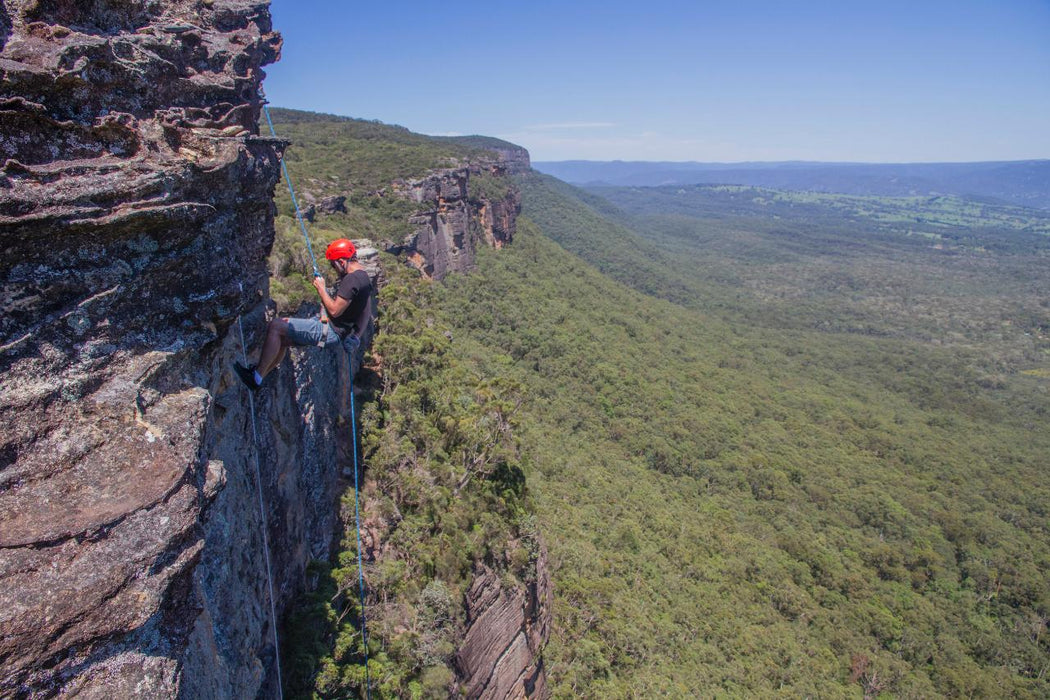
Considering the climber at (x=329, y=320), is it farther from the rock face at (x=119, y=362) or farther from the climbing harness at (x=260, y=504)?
the rock face at (x=119, y=362)

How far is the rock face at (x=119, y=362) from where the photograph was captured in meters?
4.01

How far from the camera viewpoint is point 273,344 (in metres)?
7.61

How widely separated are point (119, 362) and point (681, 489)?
133 feet

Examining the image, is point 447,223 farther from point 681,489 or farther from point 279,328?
point 279,328

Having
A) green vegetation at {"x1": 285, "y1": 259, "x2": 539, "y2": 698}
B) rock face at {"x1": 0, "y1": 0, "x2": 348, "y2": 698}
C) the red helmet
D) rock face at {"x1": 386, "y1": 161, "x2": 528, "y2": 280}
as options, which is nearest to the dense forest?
green vegetation at {"x1": 285, "y1": 259, "x2": 539, "y2": 698}

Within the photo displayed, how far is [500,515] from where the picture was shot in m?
18.6

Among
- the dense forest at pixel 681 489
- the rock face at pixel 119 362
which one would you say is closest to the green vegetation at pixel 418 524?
the dense forest at pixel 681 489

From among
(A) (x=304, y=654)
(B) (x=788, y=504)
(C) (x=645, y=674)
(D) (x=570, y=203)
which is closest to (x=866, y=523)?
(B) (x=788, y=504)

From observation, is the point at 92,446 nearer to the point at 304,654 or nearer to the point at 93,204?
the point at 93,204

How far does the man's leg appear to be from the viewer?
758cm

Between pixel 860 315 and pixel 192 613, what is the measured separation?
12895 centimetres

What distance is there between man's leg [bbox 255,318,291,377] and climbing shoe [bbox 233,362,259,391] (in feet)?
0.95

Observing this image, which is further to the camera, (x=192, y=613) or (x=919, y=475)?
(x=919, y=475)

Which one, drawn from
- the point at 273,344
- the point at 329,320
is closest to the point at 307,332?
the point at 329,320
